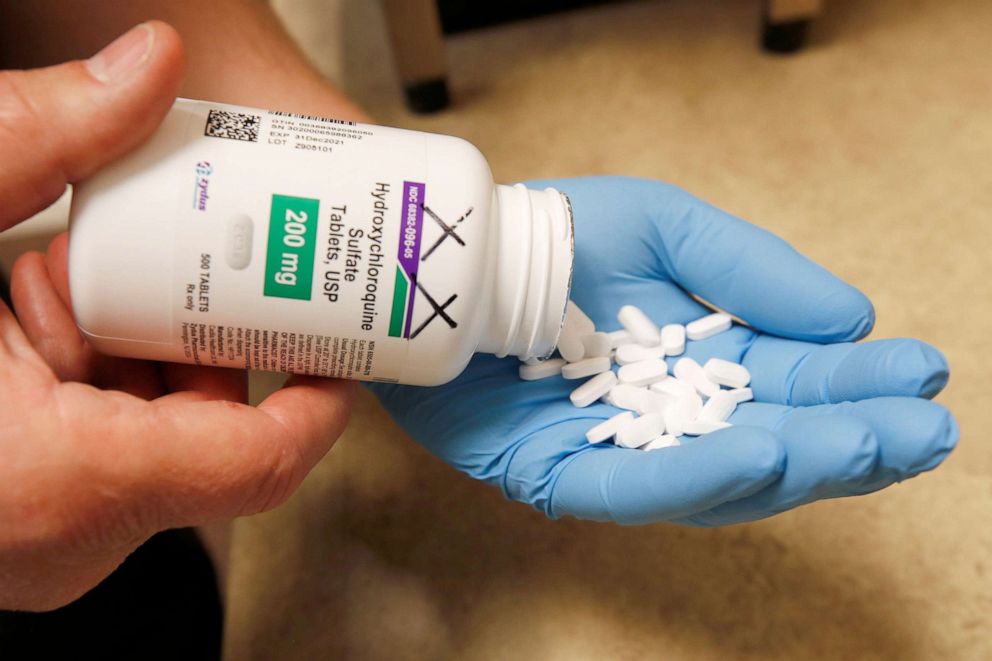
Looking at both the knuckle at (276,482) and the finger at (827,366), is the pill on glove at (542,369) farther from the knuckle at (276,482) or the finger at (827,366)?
the knuckle at (276,482)

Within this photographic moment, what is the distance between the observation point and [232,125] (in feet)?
1.89

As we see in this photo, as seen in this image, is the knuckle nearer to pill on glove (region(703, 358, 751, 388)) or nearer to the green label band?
the green label band

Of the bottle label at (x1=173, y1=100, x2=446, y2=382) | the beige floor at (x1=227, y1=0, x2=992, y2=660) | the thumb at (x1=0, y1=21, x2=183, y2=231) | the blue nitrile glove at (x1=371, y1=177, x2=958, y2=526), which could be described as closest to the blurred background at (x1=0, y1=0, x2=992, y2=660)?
the beige floor at (x1=227, y1=0, x2=992, y2=660)

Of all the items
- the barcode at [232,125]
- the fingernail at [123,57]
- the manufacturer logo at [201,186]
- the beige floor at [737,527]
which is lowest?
the beige floor at [737,527]

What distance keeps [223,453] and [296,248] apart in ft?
0.50

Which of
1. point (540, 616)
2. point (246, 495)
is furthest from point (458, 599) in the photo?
point (246, 495)

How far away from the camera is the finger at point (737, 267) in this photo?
71 centimetres

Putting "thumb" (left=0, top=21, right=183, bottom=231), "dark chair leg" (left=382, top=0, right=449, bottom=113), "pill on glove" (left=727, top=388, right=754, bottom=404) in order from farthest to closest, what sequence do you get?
"dark chair leg" (left=382, top=0, right=449, bottom=113), "pill on glove" (left=727, top=388, right=754, bottom=404), "thumb" (left=0, top=21, right=183, bottom=231)

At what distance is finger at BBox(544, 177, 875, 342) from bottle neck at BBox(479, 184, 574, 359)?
0.20m

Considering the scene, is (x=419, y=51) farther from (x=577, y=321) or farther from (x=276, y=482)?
(x=276, y=482)

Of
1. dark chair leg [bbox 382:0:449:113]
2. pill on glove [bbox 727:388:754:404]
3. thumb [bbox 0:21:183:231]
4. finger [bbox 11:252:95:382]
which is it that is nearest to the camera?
thumb [bbox 0:21:183:231]

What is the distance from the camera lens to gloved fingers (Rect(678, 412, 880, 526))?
0.54 m

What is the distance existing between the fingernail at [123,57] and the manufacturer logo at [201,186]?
79mm

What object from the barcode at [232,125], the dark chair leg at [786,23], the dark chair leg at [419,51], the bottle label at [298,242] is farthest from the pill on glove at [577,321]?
the dark chair leg at [786,23]
